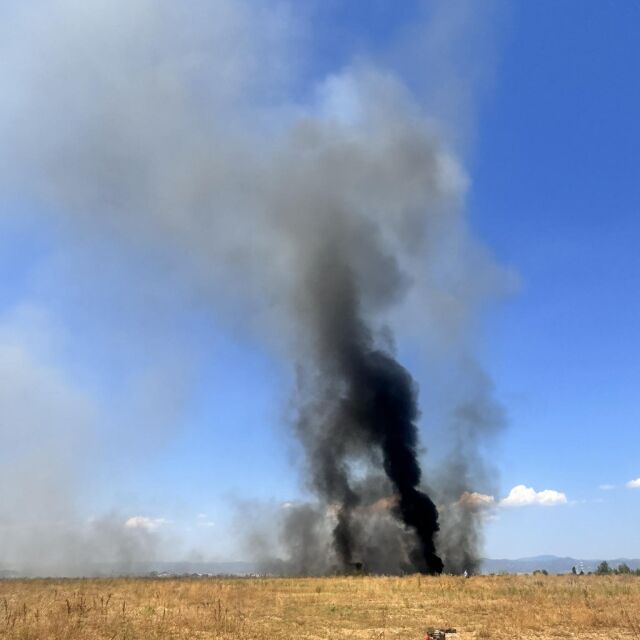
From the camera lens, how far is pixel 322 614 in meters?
25.7

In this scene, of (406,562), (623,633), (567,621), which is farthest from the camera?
(406,562)

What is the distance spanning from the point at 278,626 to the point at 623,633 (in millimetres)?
13323

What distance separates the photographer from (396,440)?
8250 cm

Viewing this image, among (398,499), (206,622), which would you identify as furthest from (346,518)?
(206,622)

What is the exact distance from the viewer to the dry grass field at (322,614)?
1989 cm

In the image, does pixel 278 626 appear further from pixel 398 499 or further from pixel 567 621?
pixel 398 499

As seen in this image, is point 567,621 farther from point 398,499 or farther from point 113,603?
point 398,499

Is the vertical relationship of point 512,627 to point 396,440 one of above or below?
below

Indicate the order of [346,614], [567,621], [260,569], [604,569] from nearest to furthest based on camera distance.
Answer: [567,621] → [346,614] → [604,569] → [260,569]

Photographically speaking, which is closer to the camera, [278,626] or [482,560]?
[278,626]

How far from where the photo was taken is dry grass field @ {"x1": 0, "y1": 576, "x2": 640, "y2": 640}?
19891 mm

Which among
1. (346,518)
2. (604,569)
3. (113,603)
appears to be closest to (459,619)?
(113,603)

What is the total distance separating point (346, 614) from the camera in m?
25.8

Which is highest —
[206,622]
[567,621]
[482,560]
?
[206,622]
